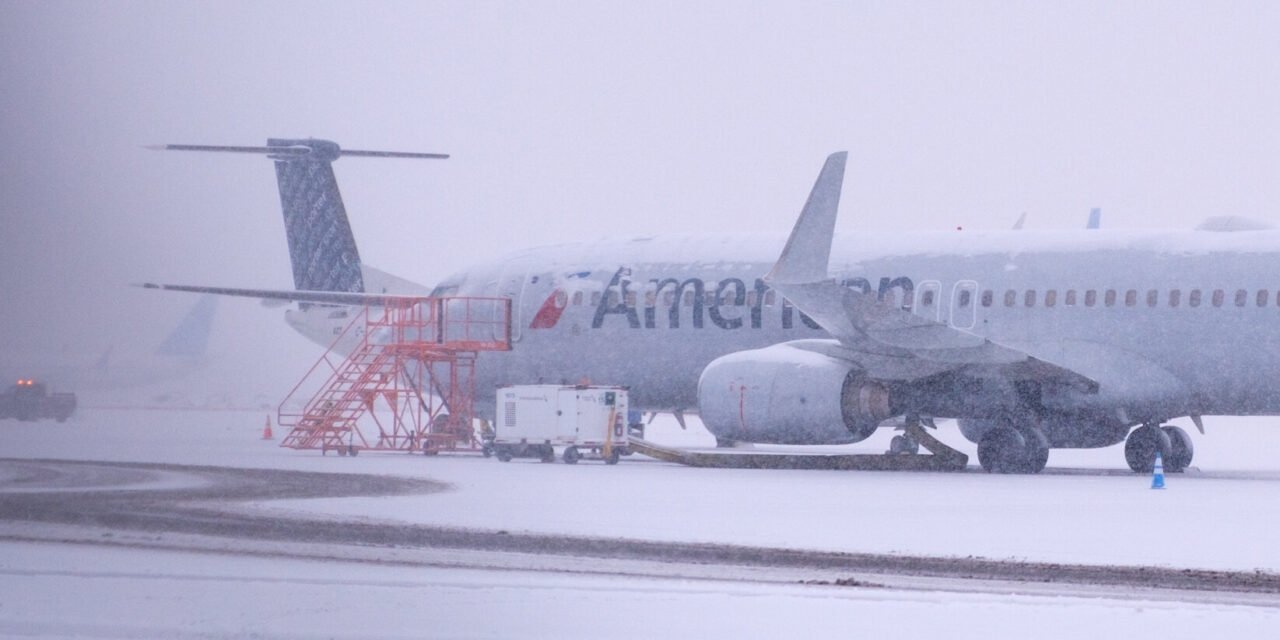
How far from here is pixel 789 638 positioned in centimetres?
1003

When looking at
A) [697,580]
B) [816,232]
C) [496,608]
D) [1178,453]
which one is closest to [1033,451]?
[1178,453]

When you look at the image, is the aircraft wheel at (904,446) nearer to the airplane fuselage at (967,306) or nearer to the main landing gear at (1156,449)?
the airplane fuselage at (967,306)

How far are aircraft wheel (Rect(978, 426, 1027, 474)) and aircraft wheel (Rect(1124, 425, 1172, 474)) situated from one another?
242cm

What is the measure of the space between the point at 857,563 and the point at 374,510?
21.1 ft

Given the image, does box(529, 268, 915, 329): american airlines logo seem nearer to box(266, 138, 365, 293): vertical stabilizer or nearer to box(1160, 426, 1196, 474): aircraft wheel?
box(1160, 426, 1196, 474): aircraft wheel

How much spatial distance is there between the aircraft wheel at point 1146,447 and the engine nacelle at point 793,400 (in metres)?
4.73

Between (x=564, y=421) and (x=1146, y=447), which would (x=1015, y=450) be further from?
(x=564, y=421)

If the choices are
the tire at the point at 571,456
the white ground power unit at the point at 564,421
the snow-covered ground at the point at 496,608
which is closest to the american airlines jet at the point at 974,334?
the white ground power unit at the point at 564,421

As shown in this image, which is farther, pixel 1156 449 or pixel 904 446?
pixel 904 446

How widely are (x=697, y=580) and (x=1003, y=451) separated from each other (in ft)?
55.1

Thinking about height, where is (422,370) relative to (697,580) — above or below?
above

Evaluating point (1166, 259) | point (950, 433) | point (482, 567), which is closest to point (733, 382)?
point (1166, 259)

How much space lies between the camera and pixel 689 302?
32.4 m

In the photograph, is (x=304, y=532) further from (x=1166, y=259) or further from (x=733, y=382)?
(x=1166, y=259)
